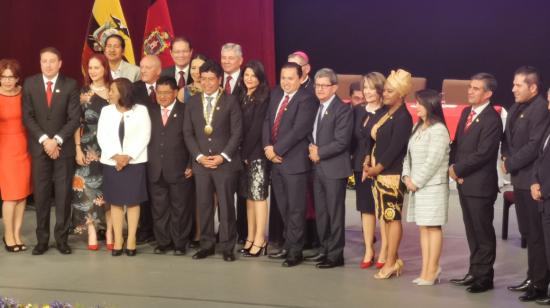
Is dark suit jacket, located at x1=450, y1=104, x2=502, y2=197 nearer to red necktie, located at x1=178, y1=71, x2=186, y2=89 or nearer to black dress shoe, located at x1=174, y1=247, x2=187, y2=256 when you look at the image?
black dress shoe, located at x1=174, y1=247, x2=187, y2=256

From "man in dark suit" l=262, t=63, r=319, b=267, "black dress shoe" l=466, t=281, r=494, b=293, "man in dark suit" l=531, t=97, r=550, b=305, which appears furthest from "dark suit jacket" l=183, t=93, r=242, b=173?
"man in dark suit" l=531, t=97, r=550, b=305

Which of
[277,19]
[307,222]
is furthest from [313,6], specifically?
[307,222]

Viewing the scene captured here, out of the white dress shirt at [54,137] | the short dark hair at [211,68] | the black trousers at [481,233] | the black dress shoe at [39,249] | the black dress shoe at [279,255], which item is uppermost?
the short dark hair at [211,68]

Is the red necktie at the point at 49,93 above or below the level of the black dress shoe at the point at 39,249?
above

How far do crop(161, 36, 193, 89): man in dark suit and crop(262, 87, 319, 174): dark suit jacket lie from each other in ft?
2.81

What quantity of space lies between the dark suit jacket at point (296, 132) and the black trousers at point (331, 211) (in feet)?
0.46

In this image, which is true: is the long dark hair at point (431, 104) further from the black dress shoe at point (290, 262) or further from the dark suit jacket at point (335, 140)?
the black dress shoe at point (290, 262)

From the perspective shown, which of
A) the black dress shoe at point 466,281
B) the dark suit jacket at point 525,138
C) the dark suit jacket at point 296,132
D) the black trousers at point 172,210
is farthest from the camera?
the black trousers at point 172,210

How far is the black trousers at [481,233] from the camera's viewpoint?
5.36 meters

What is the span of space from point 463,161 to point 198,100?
5.85 feet

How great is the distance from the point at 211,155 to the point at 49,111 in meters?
1.12

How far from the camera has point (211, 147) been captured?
6.02 metres

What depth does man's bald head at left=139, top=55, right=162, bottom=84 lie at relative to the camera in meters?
6.36

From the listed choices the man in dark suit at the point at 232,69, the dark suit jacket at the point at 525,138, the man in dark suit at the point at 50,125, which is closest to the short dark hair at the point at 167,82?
the man in dark suit at the point at 232,69
